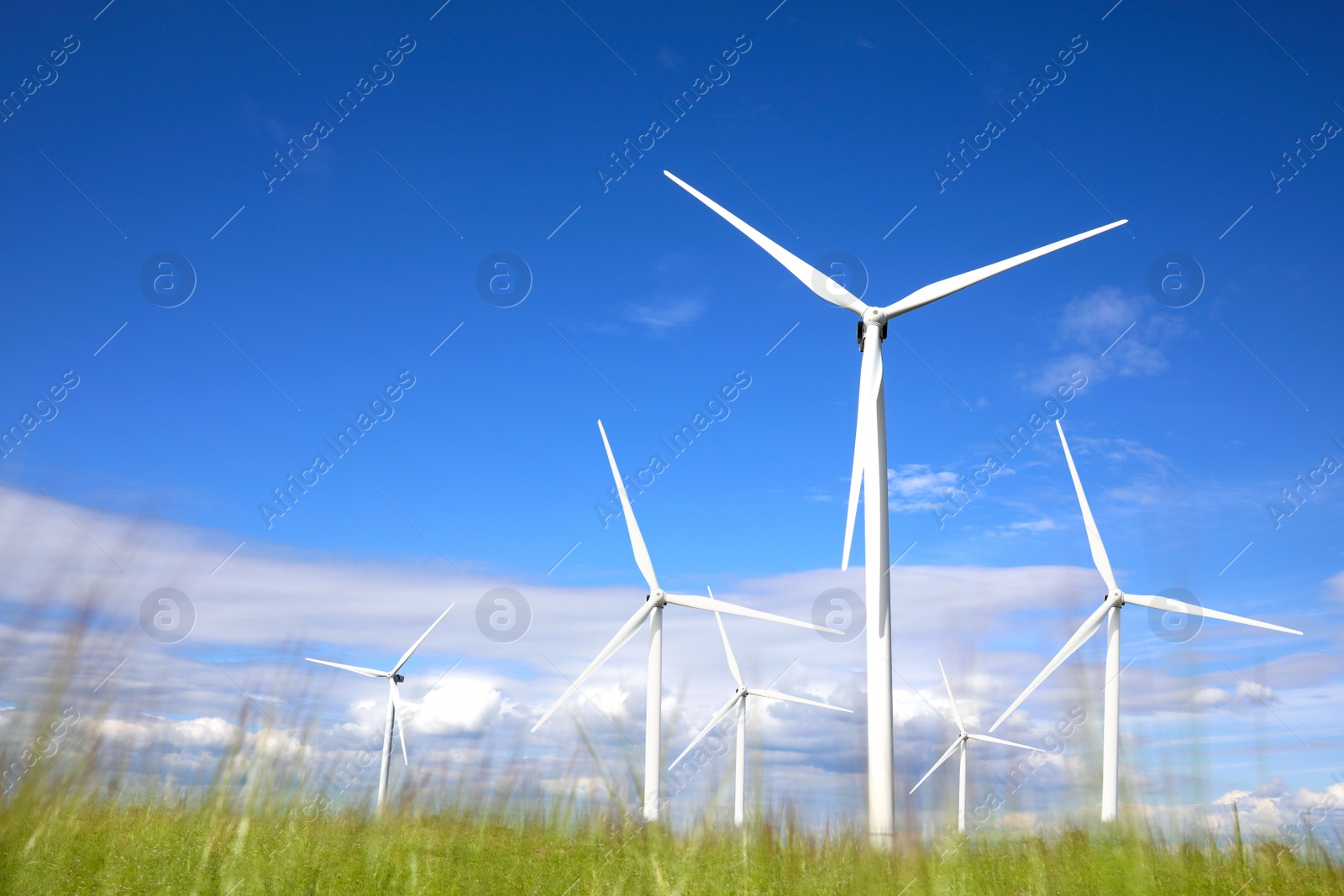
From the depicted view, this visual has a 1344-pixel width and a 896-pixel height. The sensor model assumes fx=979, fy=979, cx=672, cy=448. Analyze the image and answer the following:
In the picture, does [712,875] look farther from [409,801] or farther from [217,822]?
[217,822]

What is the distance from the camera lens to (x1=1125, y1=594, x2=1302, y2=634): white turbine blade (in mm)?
37031

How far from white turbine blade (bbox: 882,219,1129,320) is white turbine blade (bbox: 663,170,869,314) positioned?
3.55 ft

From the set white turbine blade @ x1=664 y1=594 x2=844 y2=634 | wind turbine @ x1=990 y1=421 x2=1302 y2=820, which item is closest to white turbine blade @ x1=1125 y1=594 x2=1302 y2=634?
wind turbine @ x1=990 y1=421 x2=1302 y2=820

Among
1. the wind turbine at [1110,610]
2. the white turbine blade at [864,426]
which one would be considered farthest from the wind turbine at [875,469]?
the wind turbine at [1110,610]

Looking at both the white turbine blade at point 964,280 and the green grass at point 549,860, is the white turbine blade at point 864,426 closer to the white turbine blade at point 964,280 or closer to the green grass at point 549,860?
the white turbine blade at point 964,280

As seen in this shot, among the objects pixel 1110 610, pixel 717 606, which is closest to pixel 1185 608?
A: pixel 1110 610

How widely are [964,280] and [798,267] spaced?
4780 mm

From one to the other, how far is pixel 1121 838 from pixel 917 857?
3663mm

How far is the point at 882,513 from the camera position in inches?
926

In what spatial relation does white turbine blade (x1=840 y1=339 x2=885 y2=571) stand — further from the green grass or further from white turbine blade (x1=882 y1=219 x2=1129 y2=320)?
the green grass

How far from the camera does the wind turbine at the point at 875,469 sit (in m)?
21.2

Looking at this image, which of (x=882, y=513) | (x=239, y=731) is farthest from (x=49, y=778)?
(x=882, y=513)

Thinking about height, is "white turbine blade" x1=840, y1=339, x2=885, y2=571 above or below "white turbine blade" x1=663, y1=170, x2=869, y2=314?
below

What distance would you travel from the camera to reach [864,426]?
25.5 m
